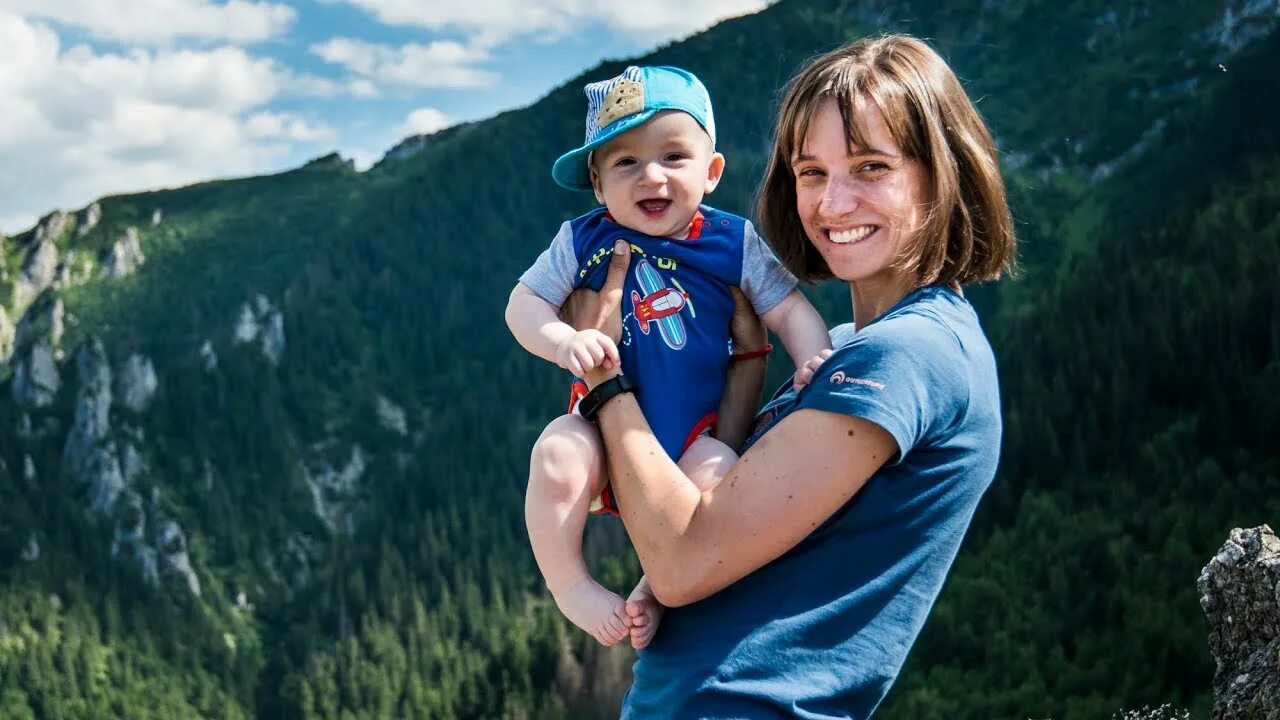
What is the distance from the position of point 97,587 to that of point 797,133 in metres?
196

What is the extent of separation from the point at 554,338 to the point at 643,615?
143cm

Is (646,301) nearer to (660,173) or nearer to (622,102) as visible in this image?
(660,173)

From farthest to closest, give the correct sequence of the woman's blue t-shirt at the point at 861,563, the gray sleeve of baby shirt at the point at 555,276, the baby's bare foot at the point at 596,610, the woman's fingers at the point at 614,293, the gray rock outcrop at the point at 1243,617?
the gray rock outcrop at the point at 1243,617 → the gray sleeve of baby shirt at the point at 555,276 → the woman's fingers at the point at 614,293 → the baby's bare foot at the point at 596,610 → the woman's blue t-shirt at the point at 861,563

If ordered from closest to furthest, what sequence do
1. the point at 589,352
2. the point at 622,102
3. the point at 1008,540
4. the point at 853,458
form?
the point at 853,458 < the point at 589,352 < the point at 622,102 < the point at 1008,540

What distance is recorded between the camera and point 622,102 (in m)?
5.83

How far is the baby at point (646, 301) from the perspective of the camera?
17.0 feet

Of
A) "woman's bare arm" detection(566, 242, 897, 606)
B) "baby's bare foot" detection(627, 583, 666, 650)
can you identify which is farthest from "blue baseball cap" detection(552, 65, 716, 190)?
"baby's bare foot" detection(627, 583, 666, 650)

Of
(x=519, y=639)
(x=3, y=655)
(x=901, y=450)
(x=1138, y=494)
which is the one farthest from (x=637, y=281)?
(x=3, y=655)

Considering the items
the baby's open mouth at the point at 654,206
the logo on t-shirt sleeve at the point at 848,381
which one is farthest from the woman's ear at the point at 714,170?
the logo on t-shirt sleeve at the point at 848,381

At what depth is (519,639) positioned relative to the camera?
128 metres

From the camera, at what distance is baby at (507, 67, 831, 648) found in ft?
17.0

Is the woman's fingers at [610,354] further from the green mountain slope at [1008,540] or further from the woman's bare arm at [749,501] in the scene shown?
the green mountain slope at [1008,540]

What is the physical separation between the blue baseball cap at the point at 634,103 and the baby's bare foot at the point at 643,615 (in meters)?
2.06

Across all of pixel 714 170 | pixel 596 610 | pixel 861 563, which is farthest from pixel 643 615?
pixel 714 170
